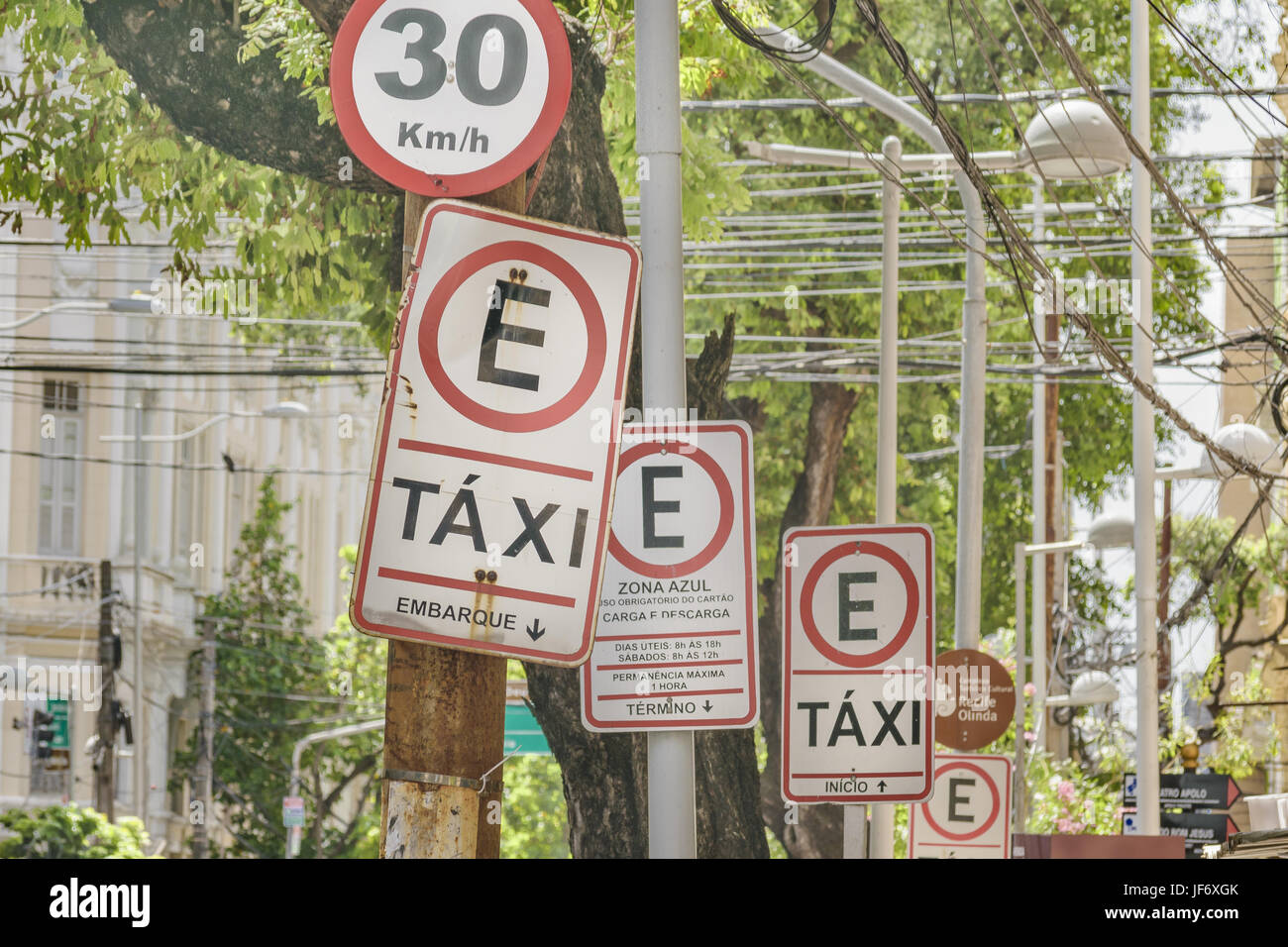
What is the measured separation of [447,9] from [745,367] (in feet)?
56.8

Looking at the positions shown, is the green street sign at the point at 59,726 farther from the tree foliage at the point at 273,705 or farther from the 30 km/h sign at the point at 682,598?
the 30 km/h sign at the point at 682,598

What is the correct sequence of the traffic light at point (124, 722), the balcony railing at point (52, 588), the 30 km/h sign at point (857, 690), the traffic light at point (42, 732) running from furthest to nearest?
1. the balcony railing at point (52, 588)
2. the traffic light at point (124, 722)
3. the traffic light at point (42, 732)
4. the 30 km/h sign at point (857, 690)

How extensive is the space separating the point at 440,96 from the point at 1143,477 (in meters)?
11.7

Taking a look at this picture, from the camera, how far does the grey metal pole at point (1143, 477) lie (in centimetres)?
1459

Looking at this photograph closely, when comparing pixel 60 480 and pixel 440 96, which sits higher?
pixel 440 96

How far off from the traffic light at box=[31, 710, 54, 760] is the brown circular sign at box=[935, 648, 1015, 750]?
2145cm

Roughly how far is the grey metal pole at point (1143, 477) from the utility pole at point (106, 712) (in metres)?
19.7

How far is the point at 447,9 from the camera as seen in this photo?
4270 mm

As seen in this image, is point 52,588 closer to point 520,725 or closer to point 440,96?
point 520,725

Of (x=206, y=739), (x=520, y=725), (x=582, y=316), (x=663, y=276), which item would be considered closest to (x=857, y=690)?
(x=663, y=276)

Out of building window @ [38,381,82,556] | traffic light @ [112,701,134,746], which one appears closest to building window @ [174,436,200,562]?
building window @ [38,381,82,556]

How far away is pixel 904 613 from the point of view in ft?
24.9

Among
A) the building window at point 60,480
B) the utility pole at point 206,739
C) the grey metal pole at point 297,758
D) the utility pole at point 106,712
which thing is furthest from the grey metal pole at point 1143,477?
the building window at point 60,480

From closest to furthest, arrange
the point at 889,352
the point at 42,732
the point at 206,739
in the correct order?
the point at 889,352 < the point at 42,732 < the point at 206,739
